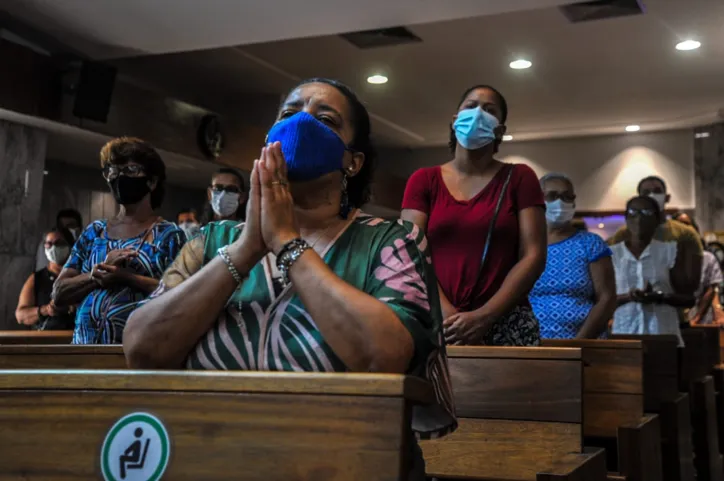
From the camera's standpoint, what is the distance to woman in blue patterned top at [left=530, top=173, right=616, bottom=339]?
3648mm

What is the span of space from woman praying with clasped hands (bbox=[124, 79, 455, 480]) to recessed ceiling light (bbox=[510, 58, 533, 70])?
701cm

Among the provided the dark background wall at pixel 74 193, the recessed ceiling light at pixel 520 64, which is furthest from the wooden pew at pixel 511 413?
the dark background wall at pixel 74 193

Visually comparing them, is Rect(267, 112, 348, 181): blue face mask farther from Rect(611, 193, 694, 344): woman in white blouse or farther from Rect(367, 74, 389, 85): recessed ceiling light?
Rect(367, 74, 389, 85): recessed ceiling light

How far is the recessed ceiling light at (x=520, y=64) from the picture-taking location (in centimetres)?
818

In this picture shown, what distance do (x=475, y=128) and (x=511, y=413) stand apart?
874 millimetres

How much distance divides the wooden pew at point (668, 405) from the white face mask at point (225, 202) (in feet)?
6.62

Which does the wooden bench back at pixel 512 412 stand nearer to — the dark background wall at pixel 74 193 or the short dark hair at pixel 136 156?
the short dark hair at pixel 136 156

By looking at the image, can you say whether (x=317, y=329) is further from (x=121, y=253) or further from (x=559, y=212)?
(x=559, y=212)

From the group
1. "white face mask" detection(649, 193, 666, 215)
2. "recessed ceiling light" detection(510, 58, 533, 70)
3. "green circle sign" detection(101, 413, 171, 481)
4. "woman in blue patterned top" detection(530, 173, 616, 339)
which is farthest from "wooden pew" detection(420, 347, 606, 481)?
"recessed ceiling light" detection(510, 58, 533, 70)

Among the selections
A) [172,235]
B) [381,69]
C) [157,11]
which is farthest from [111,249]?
[381,69]

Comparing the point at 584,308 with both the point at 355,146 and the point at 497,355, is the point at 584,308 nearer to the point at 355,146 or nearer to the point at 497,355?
the point at 497,355

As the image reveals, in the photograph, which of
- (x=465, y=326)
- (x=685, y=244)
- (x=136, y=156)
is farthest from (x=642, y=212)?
(x=136, y=156)

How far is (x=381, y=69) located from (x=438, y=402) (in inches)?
291

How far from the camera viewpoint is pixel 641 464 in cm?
272
